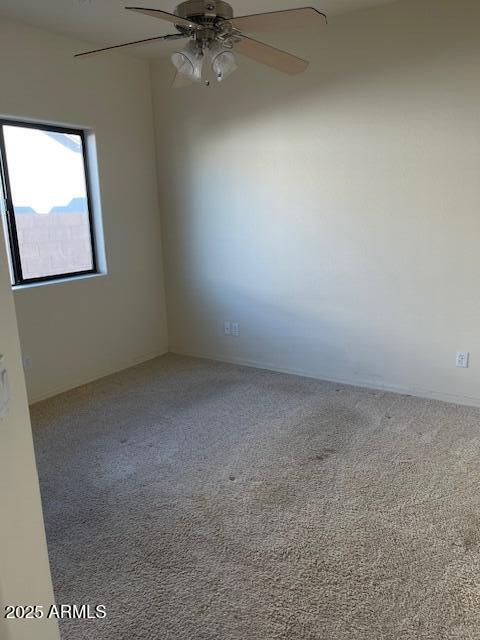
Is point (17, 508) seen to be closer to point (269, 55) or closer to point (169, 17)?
point (169, 17)

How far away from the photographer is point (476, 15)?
3035mm

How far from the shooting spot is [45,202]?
3.84 m

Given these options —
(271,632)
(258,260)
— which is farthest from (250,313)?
(271,632)

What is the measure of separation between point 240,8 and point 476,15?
4.89 feet

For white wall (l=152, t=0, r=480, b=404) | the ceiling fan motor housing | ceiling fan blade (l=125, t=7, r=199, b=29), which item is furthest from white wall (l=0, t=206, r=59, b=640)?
white wall (l=152, t=0, r=480, b=404)

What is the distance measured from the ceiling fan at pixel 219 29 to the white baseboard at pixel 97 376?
2612 mm

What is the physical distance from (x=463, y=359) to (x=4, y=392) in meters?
3.25

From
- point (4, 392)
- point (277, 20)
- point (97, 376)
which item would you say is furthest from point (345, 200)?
point (4, 392)

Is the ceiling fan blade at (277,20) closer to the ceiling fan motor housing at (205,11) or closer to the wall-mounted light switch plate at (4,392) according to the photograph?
the ceiling fan motor housing at (205,11)

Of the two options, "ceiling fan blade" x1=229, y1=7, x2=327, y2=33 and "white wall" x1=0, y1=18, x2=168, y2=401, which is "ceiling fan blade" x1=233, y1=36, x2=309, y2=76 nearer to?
"ceiling fan blade" x1=229, y1=7, x2=327, y2=33

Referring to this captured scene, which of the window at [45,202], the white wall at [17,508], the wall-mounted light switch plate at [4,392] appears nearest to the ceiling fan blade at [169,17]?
the white wall at [17,508]

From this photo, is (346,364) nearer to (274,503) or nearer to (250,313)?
(250,313)

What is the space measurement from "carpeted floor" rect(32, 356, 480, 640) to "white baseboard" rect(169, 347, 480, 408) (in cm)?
10

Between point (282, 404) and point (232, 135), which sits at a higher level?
point (232, 135)
